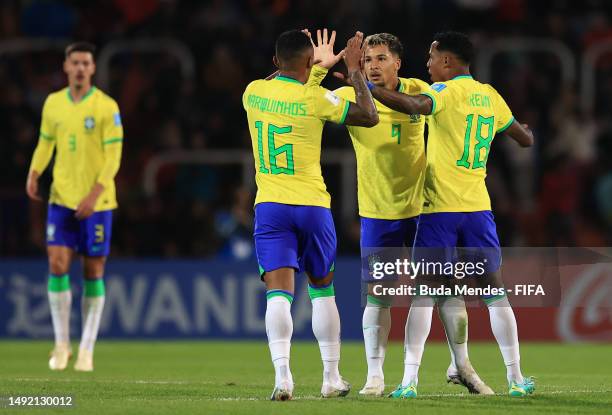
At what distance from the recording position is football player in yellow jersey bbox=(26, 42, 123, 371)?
12109 mm

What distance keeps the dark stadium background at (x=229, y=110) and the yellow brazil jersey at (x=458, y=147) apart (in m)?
6.78

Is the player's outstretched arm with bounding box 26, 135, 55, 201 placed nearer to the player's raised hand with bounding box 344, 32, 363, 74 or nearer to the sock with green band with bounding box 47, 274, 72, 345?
the sock with green band with bounding box 47, 274, 72, 345

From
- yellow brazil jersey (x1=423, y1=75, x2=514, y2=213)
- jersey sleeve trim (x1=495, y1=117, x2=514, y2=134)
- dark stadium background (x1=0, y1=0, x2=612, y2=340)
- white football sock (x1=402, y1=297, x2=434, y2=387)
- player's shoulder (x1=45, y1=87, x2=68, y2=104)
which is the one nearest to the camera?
white football sock (x1=402, y1=297, x2=434, y2=387)

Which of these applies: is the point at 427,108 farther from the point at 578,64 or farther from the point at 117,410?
the point at 578,64

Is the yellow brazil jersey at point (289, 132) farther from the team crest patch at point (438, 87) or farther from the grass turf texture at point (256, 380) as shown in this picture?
the grass turf texture at point (256, 380)

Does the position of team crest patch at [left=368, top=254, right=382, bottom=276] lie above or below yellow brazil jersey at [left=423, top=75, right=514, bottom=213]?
below

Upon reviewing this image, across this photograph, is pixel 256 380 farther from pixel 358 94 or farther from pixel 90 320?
pixel 358 94

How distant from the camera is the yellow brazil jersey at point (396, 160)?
9539 mm

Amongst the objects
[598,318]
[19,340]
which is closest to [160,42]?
[19,340]

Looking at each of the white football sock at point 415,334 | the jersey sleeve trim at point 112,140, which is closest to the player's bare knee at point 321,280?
the white football sock at point 415,334

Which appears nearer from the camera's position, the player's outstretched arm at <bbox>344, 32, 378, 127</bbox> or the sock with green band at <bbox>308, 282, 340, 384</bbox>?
the player's outstretched arm at <bbox>344, 32, 378, 127</bbox>

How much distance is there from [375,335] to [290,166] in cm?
143

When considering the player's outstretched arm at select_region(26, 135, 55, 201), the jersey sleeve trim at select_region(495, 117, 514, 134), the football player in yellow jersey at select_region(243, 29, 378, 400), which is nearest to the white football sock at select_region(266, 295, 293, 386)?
the football player in yellow jersey at select_region(243, 29, 378, 400)

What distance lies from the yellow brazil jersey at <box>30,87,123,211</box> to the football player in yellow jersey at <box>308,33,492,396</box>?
10.3 feet
